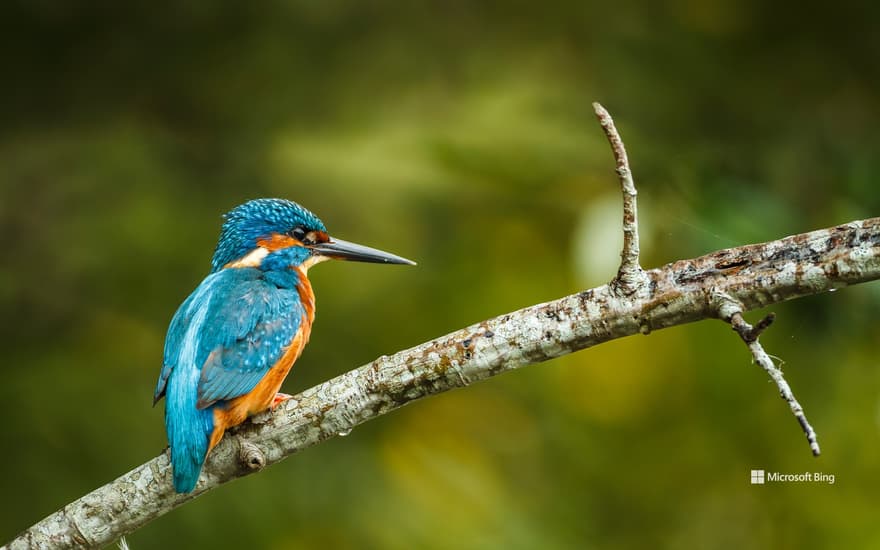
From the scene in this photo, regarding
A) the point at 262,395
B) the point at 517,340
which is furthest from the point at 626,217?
the point at 262,395

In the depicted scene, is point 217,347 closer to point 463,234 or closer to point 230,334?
point 230,334

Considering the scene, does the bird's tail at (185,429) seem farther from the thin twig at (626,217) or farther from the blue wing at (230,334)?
the thin twig at (626,217)

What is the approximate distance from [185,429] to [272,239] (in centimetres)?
88

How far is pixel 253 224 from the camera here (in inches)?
111

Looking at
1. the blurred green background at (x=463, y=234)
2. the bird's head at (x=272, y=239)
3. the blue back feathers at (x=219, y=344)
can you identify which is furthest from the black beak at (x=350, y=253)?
the blurred green background at (x=463, y=234)

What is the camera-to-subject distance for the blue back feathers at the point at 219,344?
2.09 meters

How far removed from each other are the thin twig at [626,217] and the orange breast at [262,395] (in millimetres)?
1019

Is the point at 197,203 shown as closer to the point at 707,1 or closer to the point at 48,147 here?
the point at 48,147

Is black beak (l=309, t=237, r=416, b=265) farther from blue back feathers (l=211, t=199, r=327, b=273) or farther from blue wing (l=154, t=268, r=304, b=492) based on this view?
blue wing (l=154, t=268, r=304, b=492)

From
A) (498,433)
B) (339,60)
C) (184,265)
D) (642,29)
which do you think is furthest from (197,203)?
(642,29)

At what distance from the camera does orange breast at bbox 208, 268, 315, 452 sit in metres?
2.19

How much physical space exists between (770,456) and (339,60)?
9.05 feet

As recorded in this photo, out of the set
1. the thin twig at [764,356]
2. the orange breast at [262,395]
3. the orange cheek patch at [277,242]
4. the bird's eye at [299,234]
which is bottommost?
the thin twig at [764,356]

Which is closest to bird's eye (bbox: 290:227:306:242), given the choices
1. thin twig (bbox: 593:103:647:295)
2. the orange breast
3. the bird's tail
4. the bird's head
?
the bird's head
